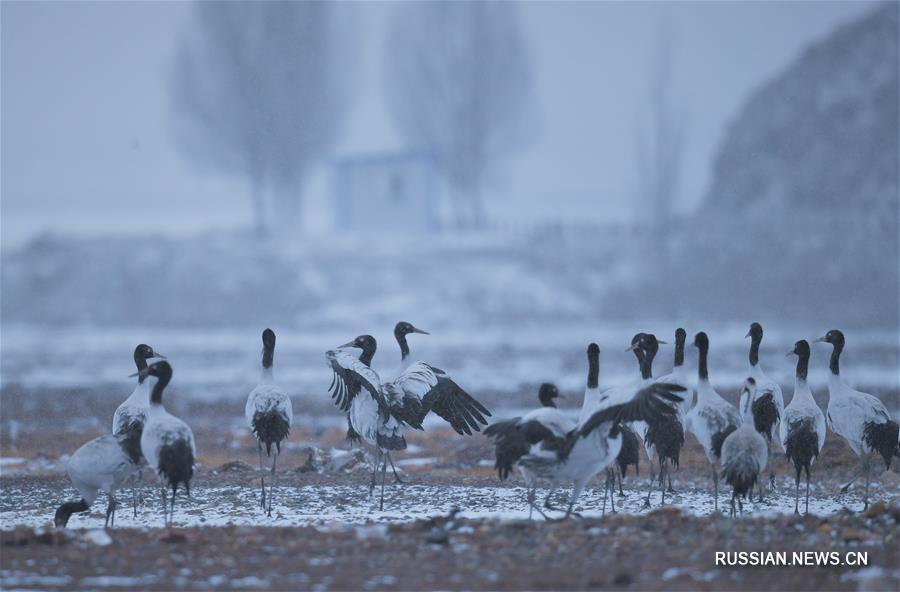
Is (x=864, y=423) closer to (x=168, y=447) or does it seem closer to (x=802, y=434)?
(x=802, y=434)

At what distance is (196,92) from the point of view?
62.1 m

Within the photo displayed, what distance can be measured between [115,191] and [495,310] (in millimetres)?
51374

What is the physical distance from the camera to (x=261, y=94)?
60125 mm

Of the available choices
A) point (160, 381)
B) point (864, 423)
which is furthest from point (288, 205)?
point (864, 423)

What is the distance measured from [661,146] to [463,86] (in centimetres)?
1195

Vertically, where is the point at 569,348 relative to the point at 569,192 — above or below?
below

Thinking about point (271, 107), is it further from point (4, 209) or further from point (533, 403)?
point (533, 403)

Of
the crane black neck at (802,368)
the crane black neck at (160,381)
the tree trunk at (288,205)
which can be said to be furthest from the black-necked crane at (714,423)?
the tree trunk at (288,205)

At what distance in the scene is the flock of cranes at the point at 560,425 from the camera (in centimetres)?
1116

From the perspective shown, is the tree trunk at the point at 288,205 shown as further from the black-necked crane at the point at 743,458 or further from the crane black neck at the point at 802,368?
the black-necked crane at the point at 743,458

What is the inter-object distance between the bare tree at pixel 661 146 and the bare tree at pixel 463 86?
28.5 feet

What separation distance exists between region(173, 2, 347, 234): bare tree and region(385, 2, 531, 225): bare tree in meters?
4.73

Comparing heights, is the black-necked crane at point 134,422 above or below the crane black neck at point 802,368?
below

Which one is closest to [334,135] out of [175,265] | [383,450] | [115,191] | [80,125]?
[175,265]
